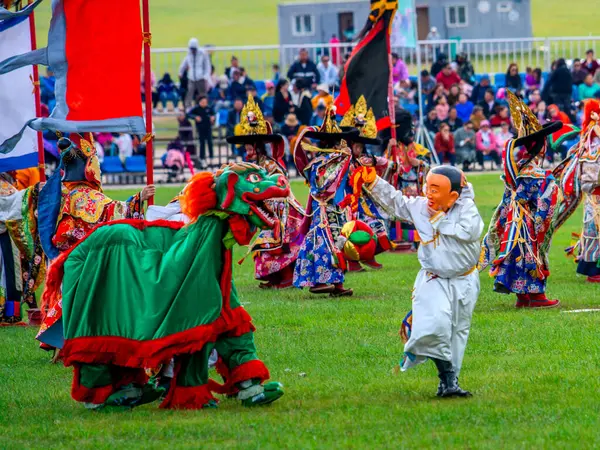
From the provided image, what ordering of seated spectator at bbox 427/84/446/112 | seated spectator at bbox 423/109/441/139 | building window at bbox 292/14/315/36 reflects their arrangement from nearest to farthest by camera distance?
A: seated spectator at bbox 423/109/441/139
seated spectator at bbox 427/84/446/112
building window at bbox 292/14/315/36

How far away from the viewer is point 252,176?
8.24 m

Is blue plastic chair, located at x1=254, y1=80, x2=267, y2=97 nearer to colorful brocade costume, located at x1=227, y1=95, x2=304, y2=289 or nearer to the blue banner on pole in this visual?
the blue banner on pole

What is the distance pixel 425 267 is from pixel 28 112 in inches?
191

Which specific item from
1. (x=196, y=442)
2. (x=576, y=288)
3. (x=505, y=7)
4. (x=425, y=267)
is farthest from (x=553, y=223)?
(x=505, y=7)

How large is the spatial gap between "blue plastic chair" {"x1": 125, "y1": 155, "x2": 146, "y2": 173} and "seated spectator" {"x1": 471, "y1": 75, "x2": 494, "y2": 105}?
8.24m

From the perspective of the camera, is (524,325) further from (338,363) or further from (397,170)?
(397,170)

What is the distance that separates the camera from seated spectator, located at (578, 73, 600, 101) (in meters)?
30.6

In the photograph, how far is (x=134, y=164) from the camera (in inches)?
1110

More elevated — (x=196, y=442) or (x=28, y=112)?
(x=28, y=112)

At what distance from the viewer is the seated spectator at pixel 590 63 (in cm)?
3120

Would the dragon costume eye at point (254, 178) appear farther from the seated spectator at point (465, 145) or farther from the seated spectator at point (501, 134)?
the seated spectator at point (501, 134)

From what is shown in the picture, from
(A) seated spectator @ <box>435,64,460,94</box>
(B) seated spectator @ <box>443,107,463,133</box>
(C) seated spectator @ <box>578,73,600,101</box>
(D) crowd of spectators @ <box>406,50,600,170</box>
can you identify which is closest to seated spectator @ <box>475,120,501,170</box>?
(D) crowd of spectators @ <box>406,50,600,170</box>

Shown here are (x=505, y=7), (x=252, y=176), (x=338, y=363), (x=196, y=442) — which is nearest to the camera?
(x=196, y=442)

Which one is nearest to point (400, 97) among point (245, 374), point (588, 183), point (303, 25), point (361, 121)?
point (303, 25)
